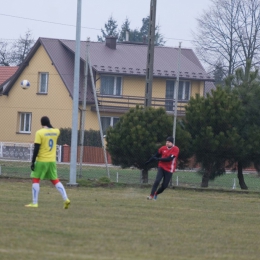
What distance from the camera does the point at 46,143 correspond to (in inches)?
556

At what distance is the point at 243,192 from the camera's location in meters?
22.9

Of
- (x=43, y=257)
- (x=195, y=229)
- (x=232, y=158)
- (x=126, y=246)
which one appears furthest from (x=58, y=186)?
(x=232, y=158)

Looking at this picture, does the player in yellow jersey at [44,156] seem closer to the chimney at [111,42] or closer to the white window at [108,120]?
the white window at [108,120]

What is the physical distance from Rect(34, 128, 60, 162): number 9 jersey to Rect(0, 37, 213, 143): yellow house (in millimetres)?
25688

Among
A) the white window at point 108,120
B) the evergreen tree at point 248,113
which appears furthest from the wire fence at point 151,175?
the white window at point 108,120

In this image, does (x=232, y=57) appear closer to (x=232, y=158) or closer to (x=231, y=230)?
(x=232, y=158)

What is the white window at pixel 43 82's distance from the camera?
4181 centimetres

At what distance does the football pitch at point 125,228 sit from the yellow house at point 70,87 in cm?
2246

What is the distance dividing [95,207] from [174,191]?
7047 mm

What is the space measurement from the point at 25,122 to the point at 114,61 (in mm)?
7141

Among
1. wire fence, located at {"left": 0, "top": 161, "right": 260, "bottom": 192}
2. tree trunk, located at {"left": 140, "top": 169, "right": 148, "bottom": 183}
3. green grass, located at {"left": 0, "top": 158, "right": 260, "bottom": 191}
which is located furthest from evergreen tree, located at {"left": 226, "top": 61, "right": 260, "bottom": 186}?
tree trunk, located at {"left": 140, "top": 169, "right": 148, "bottom": 183}

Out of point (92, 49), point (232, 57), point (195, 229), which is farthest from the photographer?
point (232, 57)

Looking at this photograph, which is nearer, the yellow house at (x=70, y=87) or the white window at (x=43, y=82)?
the yellow house at (x=70, y=87)

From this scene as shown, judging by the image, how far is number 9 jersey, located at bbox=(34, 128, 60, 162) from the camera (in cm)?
1409
